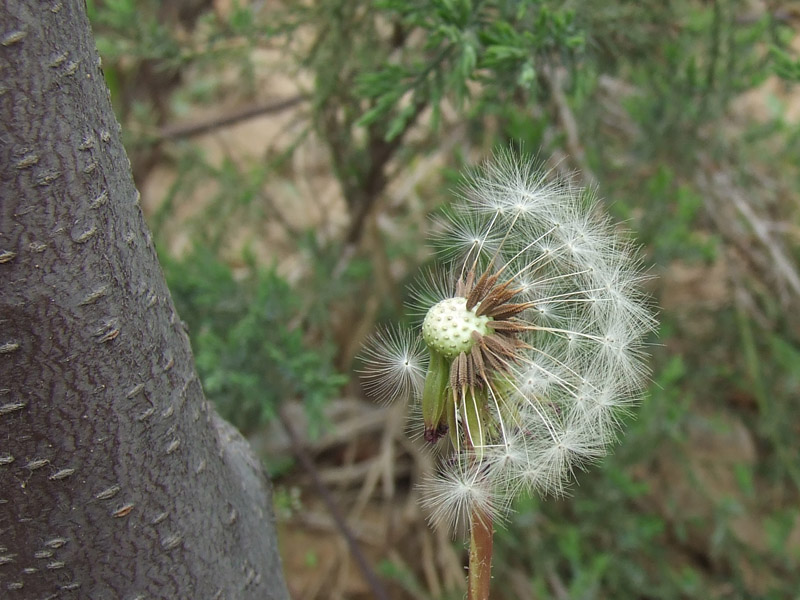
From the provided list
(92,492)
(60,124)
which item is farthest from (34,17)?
(92,492)

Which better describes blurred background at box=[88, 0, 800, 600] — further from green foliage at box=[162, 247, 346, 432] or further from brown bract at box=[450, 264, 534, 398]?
brown bract at box=[450, 264, 534, 398]

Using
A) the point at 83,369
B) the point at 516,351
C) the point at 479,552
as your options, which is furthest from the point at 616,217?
the point at 83,369

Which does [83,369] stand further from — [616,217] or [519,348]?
[616,217]

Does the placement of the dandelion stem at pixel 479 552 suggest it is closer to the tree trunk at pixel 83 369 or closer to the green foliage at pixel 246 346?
the tree trunk at pixel 83 369

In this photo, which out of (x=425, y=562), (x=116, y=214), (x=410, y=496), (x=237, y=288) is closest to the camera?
(x=116, y=214)

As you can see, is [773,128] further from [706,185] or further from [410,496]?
[410,496]

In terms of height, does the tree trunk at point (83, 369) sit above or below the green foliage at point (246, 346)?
above

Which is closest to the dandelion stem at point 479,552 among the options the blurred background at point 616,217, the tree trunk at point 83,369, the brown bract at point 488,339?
the brown bract at point 488,339
